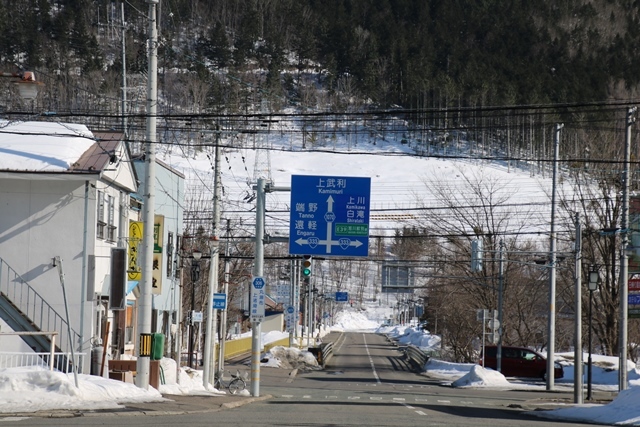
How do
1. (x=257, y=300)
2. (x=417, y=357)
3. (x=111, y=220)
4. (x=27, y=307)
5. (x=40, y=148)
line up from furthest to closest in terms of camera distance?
(x=417, y=357) → (x=111, y=220) → (x=257, y=300) → (x=40, y=148) → (x=27, y=307)

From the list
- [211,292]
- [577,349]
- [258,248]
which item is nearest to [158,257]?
[211,292]

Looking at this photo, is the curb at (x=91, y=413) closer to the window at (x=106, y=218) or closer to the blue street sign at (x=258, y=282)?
the blue street sign at (x=258, y=282)

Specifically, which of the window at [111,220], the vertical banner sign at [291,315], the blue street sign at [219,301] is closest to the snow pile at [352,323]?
the vertical banner sign at [291,315]

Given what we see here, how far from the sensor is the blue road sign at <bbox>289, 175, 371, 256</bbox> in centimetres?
2923

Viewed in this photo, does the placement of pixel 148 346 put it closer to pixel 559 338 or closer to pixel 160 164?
pixel 160 164

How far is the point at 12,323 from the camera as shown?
2641 cm

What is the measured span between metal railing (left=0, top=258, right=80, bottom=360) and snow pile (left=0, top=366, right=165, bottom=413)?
6.44 meters

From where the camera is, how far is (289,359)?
56.2 meters

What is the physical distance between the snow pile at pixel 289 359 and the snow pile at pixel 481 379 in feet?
47.2

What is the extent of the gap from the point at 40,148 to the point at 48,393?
35.2 feet

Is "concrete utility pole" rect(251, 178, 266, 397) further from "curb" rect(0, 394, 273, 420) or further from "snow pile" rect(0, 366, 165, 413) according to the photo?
"curb" rect(0, 394, 273, 420)

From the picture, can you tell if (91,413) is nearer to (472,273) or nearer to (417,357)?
(472,273)

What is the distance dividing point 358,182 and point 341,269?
538 ft

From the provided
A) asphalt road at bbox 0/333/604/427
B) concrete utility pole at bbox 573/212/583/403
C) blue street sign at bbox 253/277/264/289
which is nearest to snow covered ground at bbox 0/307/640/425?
asphalt road at bbox 0/333/604/427
